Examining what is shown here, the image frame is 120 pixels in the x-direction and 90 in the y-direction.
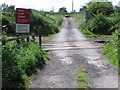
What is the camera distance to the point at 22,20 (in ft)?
39.8

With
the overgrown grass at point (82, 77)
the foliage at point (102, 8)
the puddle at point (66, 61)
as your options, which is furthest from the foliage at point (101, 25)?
the overgrown grass at point (82, 77)

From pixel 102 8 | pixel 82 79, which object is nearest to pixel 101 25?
pixel 102 8

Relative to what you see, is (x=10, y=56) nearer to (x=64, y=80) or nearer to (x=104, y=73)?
(x=64, y=80)

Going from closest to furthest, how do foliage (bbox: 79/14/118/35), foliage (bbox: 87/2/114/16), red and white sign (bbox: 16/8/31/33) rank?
red and white sign (bbox: 16/8/31/33)
foliage (bbox: 79/14/118/35)
foliage (bbox: 87/2/114/16)

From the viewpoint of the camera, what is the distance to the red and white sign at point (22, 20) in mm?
11918

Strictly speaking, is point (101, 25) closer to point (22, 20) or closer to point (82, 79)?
point (22, 20)

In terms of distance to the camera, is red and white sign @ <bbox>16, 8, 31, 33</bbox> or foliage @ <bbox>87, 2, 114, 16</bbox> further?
foliage @ <bbox>87, 2, 114, 16</bbox>

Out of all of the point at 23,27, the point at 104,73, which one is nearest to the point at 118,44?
the point at 104,73

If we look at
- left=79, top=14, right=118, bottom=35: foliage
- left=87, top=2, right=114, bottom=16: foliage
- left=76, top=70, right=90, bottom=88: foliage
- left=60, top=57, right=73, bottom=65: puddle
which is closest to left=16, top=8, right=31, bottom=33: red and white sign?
left=60, top=57, right=73, bottom=65: puddle

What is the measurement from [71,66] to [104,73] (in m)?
1.71

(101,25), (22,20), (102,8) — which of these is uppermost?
(102,8)

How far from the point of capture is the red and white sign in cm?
1192

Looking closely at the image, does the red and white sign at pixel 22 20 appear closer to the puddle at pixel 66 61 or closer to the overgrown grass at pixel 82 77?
the puddle at pixel 66 61

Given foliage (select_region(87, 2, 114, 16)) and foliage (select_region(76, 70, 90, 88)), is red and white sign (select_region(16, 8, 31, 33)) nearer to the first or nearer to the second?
foliage (select_region(76, 70, 90, 88))
